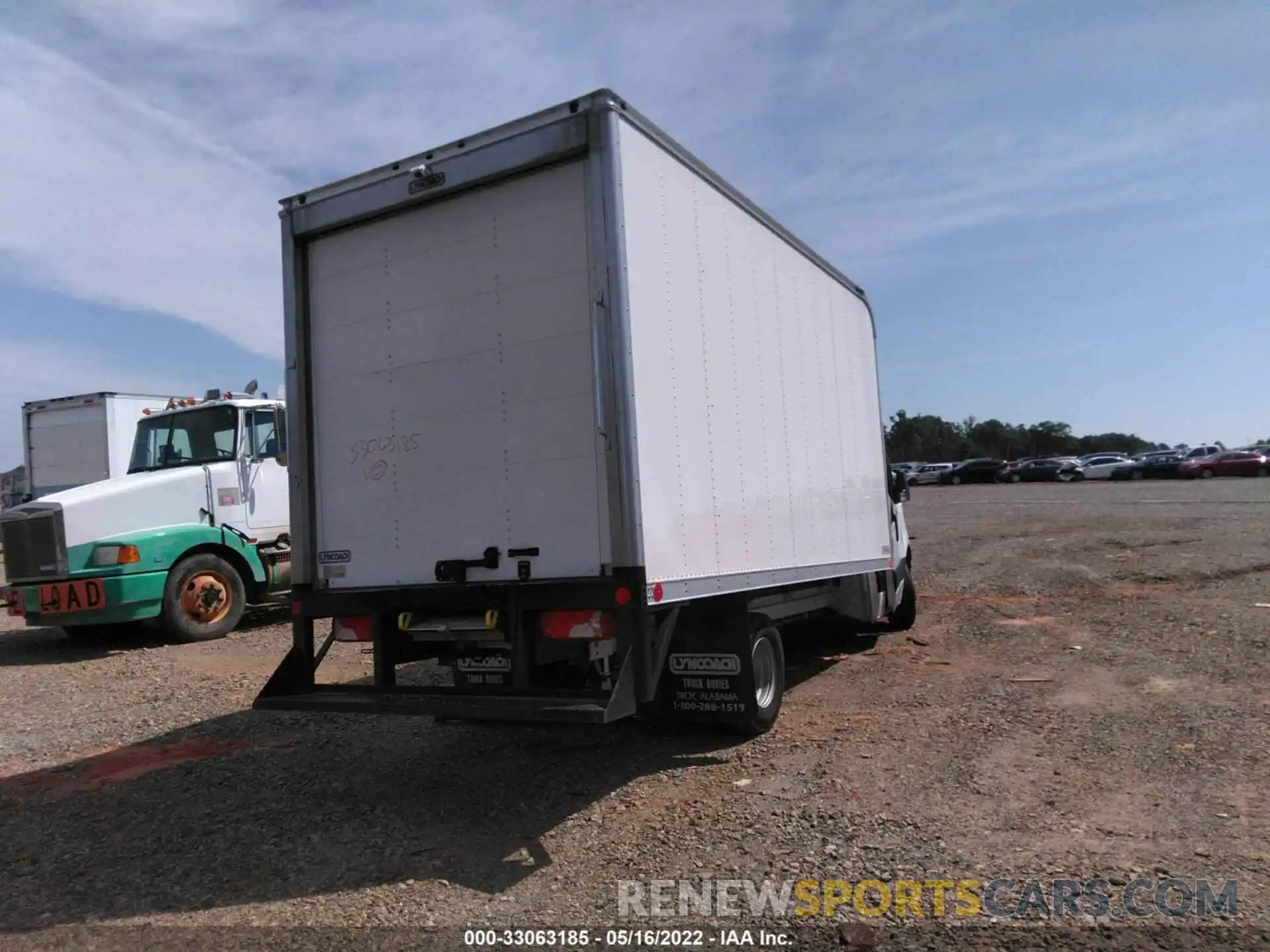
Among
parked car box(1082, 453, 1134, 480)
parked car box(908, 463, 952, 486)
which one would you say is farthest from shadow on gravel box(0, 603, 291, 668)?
parked car box(1082, 453, 1134, 480)

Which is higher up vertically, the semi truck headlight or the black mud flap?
the semi truck headlight

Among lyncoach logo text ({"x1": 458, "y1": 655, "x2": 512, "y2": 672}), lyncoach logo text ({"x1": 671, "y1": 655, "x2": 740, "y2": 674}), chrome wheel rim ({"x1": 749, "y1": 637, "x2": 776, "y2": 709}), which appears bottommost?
chrome wheel rim ({"x1": 749, "y1": 637, "x2": 776, "y2": 709})

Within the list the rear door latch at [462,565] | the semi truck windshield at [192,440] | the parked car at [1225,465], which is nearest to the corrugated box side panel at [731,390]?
the rear door latch at [462,565]

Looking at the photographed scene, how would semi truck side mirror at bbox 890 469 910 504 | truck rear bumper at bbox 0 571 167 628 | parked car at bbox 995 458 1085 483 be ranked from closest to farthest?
semi truck side mirror at bbox 890 469 910 504 < truck rear bumper at bbox 0 571 167 628 < parked car at bbox 995 458 1085 483

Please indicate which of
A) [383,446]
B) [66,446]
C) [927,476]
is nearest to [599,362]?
[383,446]

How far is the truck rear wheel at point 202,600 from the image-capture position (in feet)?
35.3

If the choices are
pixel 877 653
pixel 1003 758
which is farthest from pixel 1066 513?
pixel 1003 758

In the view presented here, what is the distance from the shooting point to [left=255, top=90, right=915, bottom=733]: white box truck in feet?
16.1

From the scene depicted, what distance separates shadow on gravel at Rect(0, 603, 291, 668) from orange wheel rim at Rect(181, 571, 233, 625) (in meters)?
0.50

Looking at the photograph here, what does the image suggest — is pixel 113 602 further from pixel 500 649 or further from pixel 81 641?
pixel 500 649

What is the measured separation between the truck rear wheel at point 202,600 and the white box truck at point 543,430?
18.8 ft

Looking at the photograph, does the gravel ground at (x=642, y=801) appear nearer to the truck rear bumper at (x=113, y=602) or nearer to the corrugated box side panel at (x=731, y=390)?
the truck rear bumper at (x=113, y=602)

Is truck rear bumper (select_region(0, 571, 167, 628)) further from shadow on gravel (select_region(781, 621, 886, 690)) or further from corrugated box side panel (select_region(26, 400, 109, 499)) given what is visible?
shadow on gravel (select_region(781, 621, 886, 690))

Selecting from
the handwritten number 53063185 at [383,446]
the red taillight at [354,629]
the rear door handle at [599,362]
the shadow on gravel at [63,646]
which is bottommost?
the shadow on gravel at [63,646]
